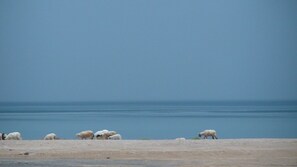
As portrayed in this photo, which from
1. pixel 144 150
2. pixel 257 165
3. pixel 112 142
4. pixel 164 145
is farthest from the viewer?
pixel 112 142

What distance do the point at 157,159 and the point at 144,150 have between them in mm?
2178

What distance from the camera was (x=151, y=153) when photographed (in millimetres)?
19844

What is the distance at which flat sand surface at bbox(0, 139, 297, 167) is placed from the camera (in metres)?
17.6

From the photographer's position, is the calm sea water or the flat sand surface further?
the calm sea water

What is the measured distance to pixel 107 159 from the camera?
18609mm

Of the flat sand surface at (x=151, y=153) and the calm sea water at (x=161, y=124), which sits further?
the calm sea water at (x=161, y=124)

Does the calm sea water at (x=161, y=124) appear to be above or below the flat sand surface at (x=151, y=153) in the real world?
above

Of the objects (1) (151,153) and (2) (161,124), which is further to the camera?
(2) (161,124)

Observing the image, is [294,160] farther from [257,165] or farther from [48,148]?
[48,148]

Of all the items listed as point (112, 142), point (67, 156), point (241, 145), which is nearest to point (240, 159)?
point (241, 145)

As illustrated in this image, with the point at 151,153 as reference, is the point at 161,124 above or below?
above

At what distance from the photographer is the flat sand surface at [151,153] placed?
17.6 m

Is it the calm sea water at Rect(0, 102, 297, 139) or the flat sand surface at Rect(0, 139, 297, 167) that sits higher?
the calm sea water at Rect(0, 102, 297, 139)

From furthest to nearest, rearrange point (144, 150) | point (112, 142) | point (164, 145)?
1. point (112, 142)
2. point (164, 145)
3. point (144, 150)
